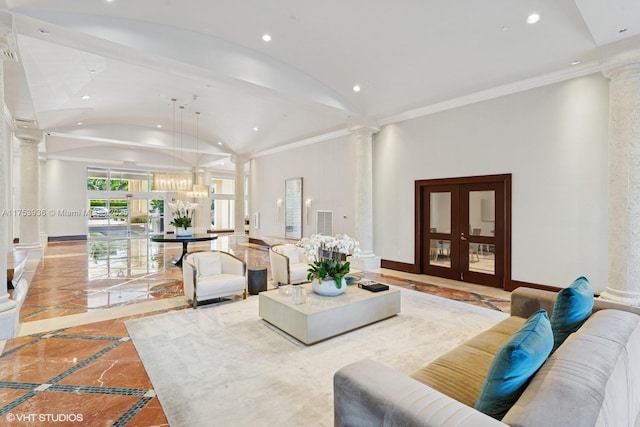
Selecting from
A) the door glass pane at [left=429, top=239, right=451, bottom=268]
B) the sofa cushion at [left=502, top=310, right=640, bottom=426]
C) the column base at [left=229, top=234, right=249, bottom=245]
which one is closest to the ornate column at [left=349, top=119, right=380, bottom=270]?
the door glass pane at [left=429, top=239, right=451, bottom=268]

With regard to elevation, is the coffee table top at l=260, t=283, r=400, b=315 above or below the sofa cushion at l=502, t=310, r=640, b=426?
below

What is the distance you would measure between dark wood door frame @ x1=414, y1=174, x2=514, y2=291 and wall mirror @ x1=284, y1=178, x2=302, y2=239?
4.41 m

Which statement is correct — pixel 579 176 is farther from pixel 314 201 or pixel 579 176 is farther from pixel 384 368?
pixel 314 201

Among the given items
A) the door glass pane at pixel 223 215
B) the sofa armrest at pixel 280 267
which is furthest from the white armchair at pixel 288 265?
the door glass pane at pixel 223 215

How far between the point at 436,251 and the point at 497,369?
19.7 feet

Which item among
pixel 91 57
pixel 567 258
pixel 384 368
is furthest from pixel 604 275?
pixel 91 57

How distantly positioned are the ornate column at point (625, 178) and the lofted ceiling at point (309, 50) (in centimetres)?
40

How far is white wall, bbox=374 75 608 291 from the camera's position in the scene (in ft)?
16.4

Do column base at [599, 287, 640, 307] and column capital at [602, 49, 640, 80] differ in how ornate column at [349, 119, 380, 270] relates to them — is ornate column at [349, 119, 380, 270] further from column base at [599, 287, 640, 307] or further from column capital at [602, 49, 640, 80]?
column base at [599, 287, 640, 307]

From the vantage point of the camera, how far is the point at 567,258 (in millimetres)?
5270

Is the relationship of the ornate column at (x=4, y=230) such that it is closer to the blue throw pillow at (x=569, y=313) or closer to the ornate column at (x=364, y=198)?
the blue throw pillow at (x=569, y=313)

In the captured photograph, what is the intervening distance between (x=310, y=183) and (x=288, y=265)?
4833mm

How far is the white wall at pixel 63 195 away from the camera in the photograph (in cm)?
1382

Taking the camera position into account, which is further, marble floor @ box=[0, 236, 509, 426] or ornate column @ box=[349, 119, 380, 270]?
ornate column @ box=[349, 119, 380, 270]
